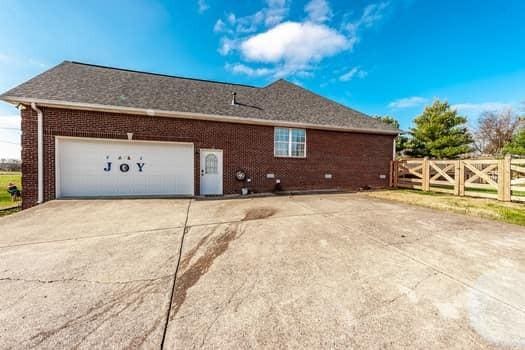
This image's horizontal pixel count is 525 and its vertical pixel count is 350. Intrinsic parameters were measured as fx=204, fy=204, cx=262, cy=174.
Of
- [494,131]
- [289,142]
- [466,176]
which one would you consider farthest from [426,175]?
[494,131]

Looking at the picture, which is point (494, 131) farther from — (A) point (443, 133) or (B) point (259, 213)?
(B) point (259, 213)

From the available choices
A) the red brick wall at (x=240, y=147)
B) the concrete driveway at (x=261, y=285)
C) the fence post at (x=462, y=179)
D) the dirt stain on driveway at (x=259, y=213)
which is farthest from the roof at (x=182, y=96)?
the concrete driveway at (x=261, y=285)

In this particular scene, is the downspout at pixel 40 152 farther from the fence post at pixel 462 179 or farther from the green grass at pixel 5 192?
the fence post at pixel 462 179

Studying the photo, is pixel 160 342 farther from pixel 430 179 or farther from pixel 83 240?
pixel 430 179

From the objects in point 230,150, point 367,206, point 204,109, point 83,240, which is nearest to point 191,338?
point 83,240

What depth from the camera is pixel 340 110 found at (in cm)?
1209

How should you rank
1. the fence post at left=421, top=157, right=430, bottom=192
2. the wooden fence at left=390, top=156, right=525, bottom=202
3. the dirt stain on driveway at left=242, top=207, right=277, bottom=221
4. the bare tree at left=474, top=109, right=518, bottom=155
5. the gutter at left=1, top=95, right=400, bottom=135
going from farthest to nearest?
the bare tree at left=474, top=109, right=518, bottom=155 → the fence post at left=421, top=157, right=430, bottom=192 → the wooden fence at left=390, top=156, right=525, bottom=202 → the gutter at left=1, top=95, right=400, bottom=135 → the dirt stain on driveway at left=242, top=207, right=277, bottom=221

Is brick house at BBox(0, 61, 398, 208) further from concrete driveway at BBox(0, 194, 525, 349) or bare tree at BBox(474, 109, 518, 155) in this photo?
bare tree at BBox(474, 109, 518, 155)

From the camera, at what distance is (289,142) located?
10016mm

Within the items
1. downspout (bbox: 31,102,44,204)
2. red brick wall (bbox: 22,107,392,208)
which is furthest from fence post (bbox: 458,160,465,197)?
downspout (bbox: 31,102,44,204)

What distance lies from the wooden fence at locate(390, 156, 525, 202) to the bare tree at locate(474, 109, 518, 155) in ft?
81.6

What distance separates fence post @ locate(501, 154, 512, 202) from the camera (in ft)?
23.2

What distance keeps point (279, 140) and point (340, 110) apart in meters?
4.90

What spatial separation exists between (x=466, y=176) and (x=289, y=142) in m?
7.55
